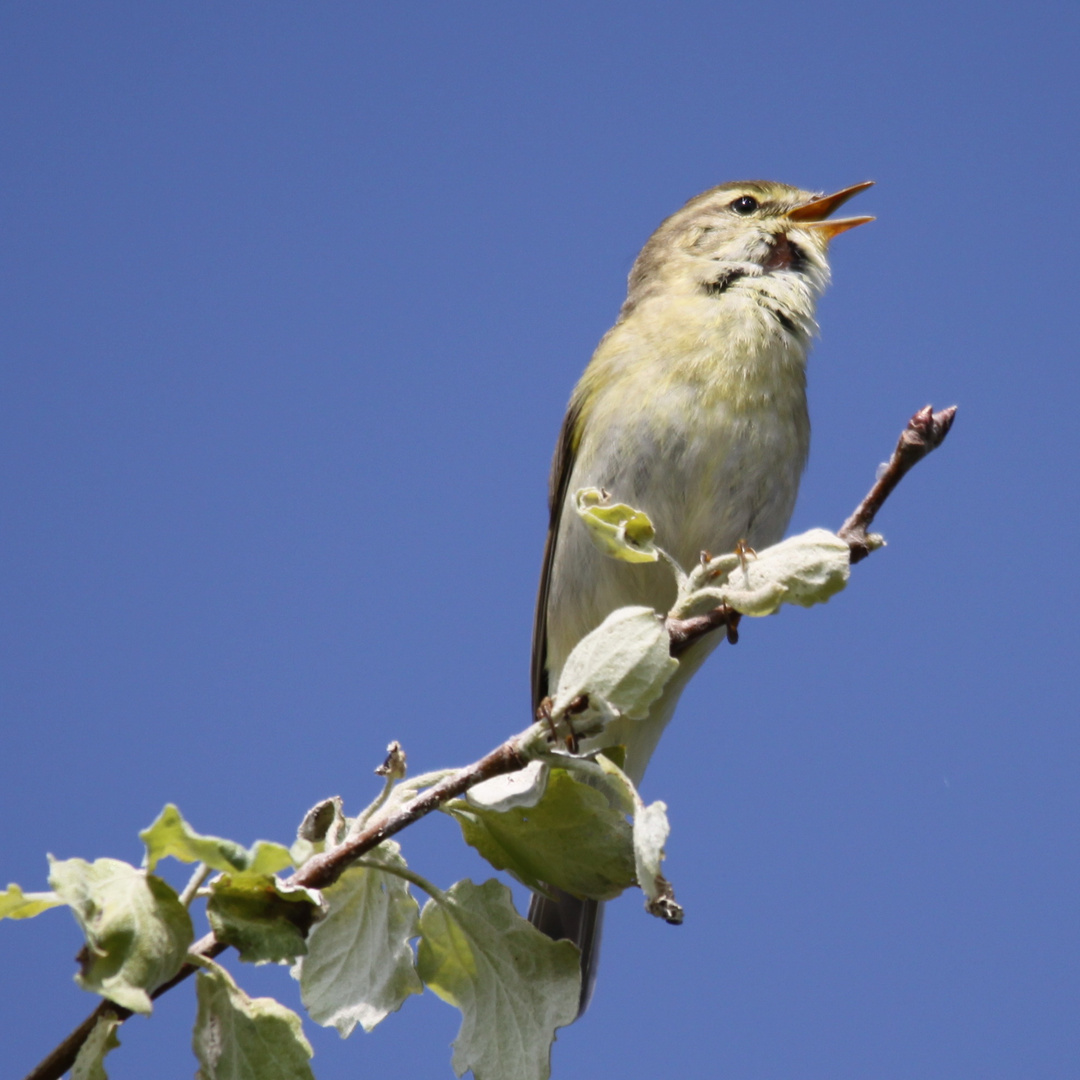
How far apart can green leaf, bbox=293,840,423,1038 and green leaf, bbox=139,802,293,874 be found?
40 centimetres

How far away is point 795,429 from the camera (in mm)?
4383

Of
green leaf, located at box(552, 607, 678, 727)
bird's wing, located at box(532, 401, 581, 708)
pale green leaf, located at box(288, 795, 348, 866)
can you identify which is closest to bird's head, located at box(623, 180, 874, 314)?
bird's wing, located at box(532, 401, 581, 708)

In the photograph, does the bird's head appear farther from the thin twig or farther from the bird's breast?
the thin twig

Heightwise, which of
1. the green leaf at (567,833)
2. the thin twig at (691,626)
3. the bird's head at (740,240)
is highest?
the bird's head at (740,240)

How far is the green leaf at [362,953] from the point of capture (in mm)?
1601

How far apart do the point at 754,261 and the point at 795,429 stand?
94 centimetres

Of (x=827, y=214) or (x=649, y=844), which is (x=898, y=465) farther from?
(x=827, y=214)

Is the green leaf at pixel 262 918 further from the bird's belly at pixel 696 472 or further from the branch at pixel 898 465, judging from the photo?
the bird's belly at pixel 696 472

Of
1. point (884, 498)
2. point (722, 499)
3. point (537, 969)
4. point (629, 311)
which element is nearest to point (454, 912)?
point (537, 969)

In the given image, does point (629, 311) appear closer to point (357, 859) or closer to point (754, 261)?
point (754, 261)

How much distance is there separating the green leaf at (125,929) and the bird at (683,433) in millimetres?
2678

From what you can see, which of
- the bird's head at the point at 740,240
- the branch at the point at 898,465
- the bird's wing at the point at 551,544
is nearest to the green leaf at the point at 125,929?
the branch at the point at 898,465

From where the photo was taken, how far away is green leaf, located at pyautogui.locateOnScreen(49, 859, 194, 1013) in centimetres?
118

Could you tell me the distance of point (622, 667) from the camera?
1395 millimetres
